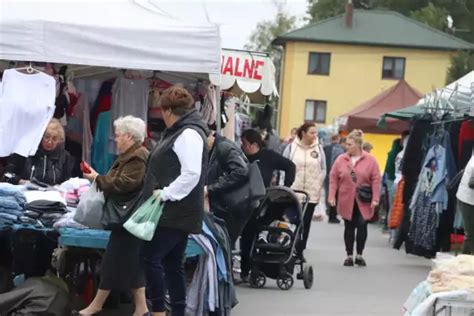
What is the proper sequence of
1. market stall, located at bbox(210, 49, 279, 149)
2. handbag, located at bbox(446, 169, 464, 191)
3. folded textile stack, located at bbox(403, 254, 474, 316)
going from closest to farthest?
folded textile stack, located at bbox(403, 254, 474, 316)
handbag, located at bbox(446, 169, 464, 191)
market stall, located at bbox(210, 49, 279, 149)

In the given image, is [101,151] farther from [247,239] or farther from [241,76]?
[241,76]

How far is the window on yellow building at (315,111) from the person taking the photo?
63438 millimetres

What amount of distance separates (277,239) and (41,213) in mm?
3659

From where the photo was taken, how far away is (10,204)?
895cm

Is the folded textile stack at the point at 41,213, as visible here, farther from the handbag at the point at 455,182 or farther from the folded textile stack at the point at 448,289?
Answer: the handbag at the point at 455,182

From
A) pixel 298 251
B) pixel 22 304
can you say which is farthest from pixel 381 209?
pixel 22 304

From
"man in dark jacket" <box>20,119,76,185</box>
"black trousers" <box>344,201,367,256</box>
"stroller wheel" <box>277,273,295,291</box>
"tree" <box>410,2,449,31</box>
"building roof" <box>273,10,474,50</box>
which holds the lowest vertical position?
"stroller wheel" <box>277,273,295,291</box>

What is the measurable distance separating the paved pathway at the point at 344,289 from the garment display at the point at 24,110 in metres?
2.56

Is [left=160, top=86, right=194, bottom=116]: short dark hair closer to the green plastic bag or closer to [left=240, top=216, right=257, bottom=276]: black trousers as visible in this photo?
the green plastic bag

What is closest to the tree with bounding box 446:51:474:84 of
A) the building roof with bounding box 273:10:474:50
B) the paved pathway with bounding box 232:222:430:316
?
the building roof with bounding box 273:10:474:50

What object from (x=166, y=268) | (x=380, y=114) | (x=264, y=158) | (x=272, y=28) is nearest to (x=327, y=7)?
(x=272, y=28)

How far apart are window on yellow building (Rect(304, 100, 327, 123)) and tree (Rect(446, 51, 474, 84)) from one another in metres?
8.27

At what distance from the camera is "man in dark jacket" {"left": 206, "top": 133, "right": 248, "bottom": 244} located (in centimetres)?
1020

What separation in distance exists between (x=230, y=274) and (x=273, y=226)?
254 cm
